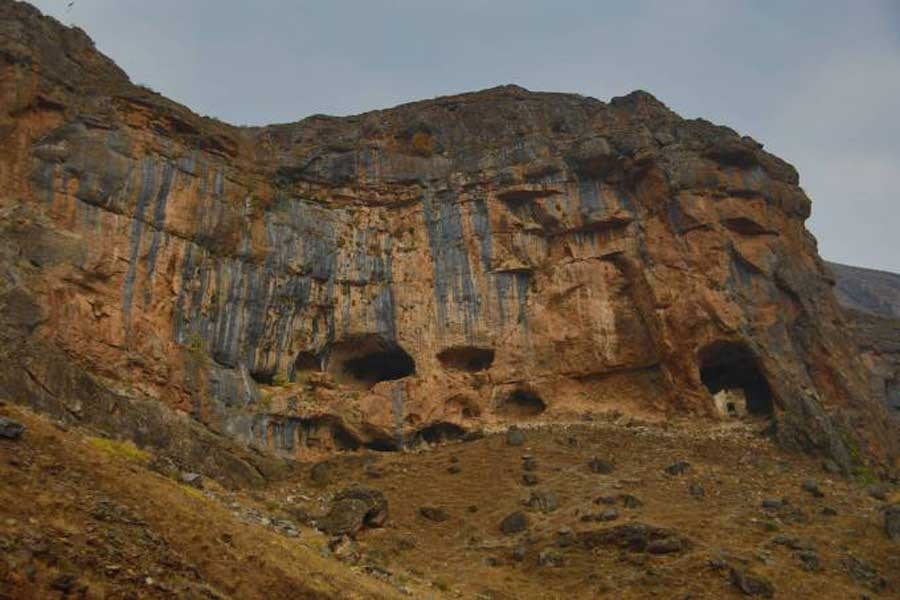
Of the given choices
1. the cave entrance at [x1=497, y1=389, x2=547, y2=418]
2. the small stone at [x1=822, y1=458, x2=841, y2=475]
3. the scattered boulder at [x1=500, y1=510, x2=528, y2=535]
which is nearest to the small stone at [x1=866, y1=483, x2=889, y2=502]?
the small stone at [x1=822, y1=458, x2=841, y2=475]

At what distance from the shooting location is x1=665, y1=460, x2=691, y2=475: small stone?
100.0 feet

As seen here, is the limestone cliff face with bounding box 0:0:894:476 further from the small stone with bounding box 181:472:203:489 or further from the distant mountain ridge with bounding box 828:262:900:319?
the distant mountain ridge with bounding box 828:262:900:319

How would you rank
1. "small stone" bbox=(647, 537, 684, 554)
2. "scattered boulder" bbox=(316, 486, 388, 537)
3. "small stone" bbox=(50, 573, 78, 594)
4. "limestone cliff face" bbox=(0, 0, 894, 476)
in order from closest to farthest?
1. "small stone" bbox=(50, 573, 78, 594)
2. "small stone" bbox=(647, 537, 684, 554)
3. "scattered boulder" bbox=(316, 486, 388, 537)
4. "limestone cliff face" bbox=(0, 0, 894, 476)

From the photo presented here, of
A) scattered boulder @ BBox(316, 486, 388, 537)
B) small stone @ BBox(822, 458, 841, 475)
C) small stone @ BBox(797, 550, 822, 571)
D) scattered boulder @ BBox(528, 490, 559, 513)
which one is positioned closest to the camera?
small stone @ BBox(797, 550, 822, 571)

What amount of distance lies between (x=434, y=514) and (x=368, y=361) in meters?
15.5

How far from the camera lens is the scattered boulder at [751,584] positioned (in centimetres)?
2078

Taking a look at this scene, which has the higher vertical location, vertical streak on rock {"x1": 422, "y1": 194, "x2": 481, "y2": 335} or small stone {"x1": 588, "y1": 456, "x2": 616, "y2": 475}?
vertical streak on rock {"x1": 422, "y1": 194, "x2": 481, "y2": 335}

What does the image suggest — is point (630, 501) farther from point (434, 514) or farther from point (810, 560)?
point (434, 514)

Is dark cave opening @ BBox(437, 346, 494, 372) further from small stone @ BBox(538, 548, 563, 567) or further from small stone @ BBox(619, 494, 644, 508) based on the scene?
small stone @ BBox(538, 548, 563, 567)

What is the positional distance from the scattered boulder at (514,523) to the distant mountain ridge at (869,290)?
85.9 m

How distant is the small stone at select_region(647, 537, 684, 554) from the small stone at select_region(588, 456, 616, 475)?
774 cm

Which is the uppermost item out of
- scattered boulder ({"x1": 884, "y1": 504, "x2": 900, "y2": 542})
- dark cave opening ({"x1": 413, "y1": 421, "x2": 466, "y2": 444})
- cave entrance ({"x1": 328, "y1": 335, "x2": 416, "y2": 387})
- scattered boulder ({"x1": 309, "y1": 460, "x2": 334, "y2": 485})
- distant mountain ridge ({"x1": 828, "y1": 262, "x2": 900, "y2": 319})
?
distant mountain ridge ({"x1": 828, "y1": 262, "x2": 900, "y2": 319})

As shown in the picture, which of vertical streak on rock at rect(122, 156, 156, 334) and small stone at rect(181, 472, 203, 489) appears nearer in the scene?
small stone at rect(181, 472, 203, 489)

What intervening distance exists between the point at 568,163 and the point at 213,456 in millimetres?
23579
